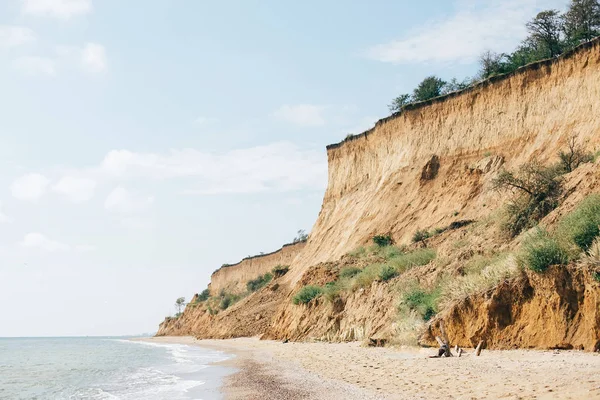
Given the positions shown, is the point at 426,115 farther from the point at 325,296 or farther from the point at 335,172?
the point at 325,296

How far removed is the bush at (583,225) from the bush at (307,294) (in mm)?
14469

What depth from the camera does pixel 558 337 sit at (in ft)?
39.7

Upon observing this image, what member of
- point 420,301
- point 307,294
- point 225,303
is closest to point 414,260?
point 420,301

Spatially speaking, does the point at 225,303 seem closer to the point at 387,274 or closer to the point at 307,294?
the point at 307,294

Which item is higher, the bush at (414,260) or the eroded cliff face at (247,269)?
the eroded cliff face at (247,269)

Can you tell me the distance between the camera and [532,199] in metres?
18.1

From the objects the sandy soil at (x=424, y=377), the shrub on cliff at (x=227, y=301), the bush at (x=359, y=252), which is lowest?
the sandy soil at (x=424, y=377)

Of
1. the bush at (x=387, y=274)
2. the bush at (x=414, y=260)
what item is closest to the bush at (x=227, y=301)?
the bush at (x=414, y=260)

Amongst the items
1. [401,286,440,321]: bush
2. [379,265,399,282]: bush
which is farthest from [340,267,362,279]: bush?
[401,286,440,321]: bush

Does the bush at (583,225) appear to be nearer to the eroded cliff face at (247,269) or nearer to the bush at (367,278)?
the bush at (367,278)

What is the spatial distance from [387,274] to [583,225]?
1004 cm

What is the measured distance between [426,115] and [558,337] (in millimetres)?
26110

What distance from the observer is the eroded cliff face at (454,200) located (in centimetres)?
1331

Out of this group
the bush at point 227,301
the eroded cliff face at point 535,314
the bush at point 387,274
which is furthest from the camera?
the bush at point 227,301
